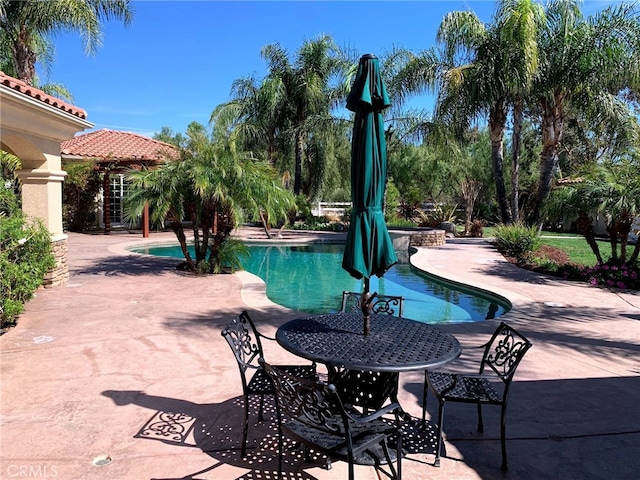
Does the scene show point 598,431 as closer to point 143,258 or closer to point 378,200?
point 378,200

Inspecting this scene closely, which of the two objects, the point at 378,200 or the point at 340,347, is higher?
the point at 378,200

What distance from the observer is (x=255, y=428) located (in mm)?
3475

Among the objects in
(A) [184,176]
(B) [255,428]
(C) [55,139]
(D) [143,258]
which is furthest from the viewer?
(D) [143,258]

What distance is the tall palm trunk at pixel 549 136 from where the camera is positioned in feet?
57.2

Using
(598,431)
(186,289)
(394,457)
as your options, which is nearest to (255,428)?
(394,457)

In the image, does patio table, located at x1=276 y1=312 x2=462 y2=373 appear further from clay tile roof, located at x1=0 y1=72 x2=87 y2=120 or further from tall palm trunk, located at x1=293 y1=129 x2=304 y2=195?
tall palm trunk, located at x1=293 y1=129 x2=304 y2=195

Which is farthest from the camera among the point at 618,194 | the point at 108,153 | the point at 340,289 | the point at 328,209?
the point at 328,209

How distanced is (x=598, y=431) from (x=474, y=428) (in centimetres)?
95

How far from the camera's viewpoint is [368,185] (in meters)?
3.51

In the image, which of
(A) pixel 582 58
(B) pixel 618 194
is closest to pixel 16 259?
(B) pixel 618 194

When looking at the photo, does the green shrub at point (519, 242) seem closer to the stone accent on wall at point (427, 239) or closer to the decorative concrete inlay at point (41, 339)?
the stone accent on wall at point (427, 239)

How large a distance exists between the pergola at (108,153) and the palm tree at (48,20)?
4.14m

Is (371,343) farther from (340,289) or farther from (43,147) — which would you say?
(43,147)
